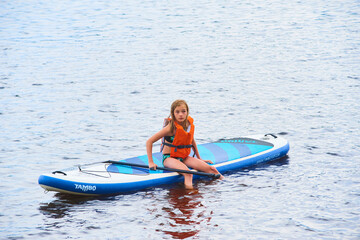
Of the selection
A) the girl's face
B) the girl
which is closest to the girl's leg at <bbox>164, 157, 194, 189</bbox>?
the girl

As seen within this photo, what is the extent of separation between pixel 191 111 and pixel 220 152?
12.6ft

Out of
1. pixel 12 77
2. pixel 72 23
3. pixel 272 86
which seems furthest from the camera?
pixel 72 23

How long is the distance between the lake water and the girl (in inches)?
12.1

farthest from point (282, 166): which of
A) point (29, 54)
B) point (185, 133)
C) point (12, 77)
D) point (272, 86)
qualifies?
point (29, 54)

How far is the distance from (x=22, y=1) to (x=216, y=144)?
2903cm

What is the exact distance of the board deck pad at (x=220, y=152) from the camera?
7246 millimetres

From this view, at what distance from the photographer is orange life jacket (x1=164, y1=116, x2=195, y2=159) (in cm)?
711

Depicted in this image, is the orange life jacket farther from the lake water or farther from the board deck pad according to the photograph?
the lake water

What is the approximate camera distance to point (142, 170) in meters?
7.23

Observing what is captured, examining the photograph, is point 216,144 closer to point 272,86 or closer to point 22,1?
point 272,86

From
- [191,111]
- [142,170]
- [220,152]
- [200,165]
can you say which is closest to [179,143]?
[200,165]

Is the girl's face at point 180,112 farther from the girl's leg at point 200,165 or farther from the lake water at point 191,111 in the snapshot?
the lake water at point 191,111

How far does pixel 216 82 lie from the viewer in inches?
572

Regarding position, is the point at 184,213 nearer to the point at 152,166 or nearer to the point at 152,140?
the point at 152,166
